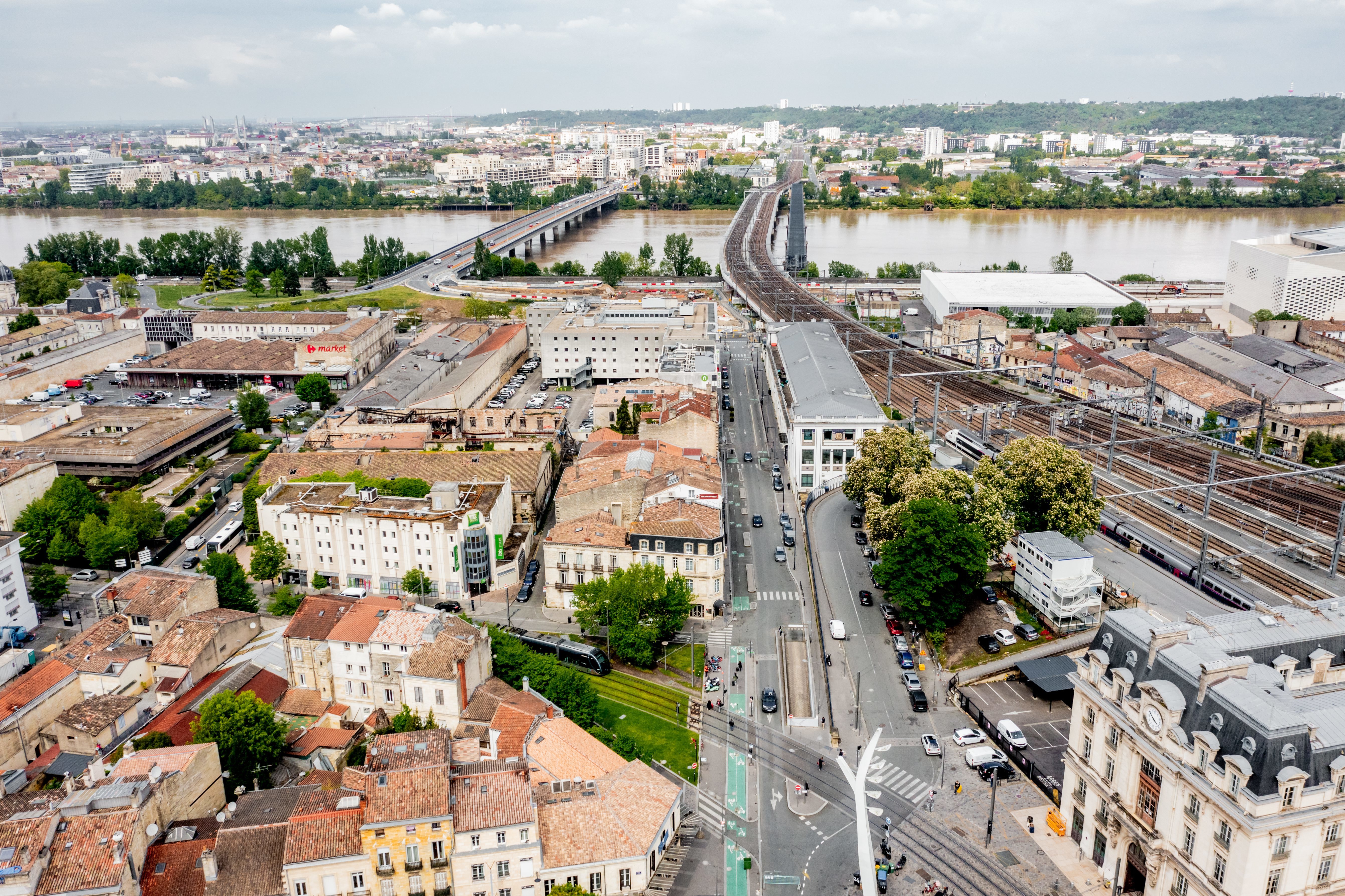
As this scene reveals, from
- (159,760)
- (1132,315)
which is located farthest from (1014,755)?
(1132,315)

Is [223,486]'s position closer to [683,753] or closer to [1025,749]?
[683,753]

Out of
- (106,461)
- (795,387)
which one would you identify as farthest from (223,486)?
(795,387)

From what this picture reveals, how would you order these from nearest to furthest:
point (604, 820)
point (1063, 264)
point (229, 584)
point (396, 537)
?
point (604, 820) → point (229, 584) → point (396, 537) → point (1063, 264)

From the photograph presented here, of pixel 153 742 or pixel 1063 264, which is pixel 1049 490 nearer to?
pixel 153 742

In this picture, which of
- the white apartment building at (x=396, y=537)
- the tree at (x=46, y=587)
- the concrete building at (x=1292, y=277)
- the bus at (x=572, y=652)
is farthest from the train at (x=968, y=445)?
the tree at (x=46, y=587)

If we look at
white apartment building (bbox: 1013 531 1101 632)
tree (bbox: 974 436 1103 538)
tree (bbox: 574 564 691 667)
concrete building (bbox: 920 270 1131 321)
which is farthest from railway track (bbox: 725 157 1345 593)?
tree (bbox: 574 564 691 667)

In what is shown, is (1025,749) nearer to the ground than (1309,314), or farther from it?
nearer to the ground

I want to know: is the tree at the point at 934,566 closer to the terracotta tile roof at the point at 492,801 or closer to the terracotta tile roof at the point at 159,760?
the terracotta tile roof at the point at 492,801
